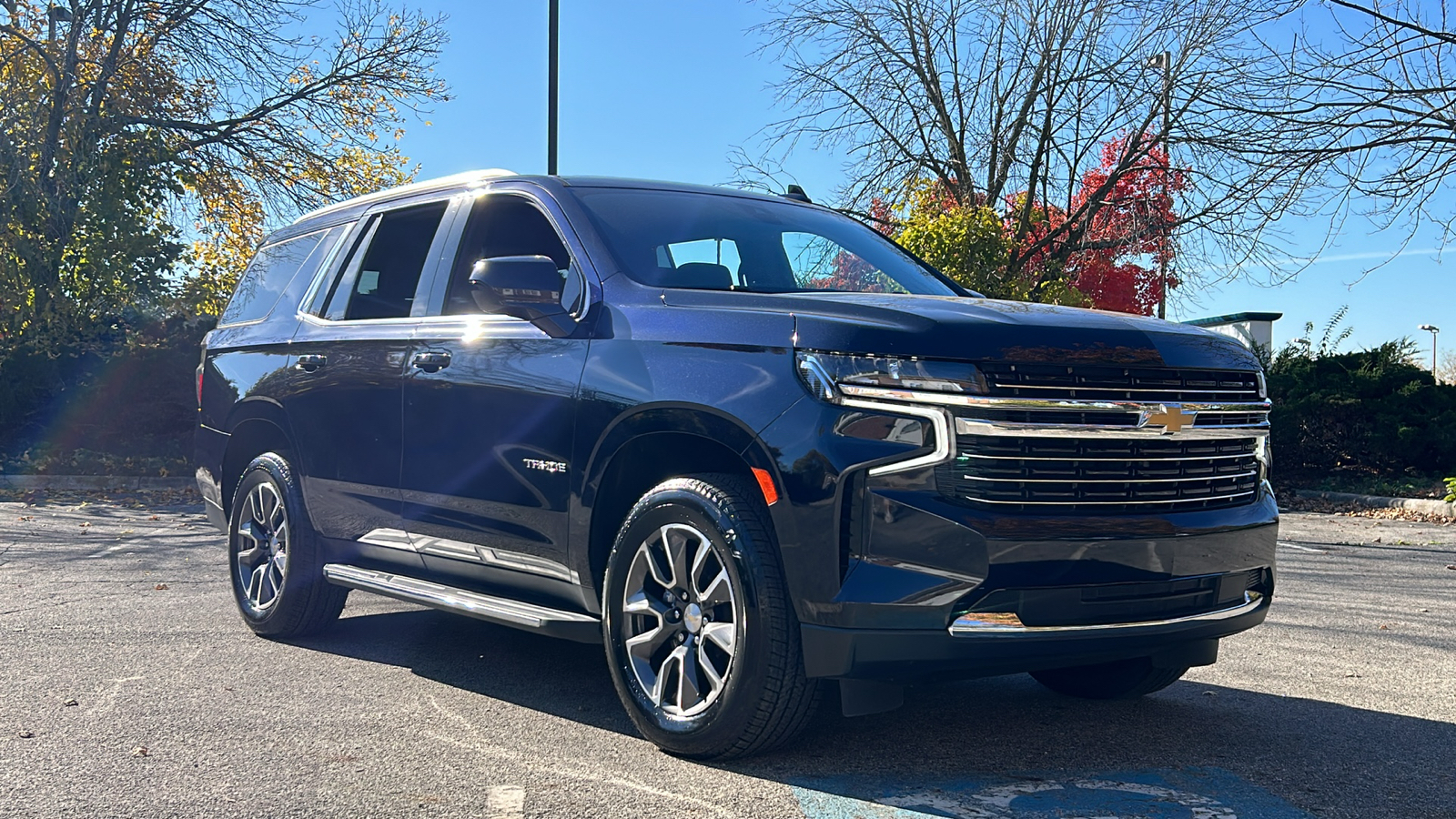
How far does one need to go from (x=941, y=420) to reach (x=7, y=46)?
19731 mm

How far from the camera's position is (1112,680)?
198 inches

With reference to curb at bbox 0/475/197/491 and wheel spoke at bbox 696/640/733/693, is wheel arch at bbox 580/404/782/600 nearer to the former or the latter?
wheel spoke at bbox 696/640/733/693

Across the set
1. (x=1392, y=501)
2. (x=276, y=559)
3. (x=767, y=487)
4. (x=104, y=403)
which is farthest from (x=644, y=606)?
(x=104, y=403)

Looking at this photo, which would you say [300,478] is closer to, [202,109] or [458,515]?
[458,515]

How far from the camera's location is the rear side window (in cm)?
669

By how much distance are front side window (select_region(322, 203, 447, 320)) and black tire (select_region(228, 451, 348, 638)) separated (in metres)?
0.84

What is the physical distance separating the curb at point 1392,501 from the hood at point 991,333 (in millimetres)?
11214

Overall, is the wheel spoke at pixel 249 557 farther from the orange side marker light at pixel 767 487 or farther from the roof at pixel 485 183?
the orange side marker light at pixel 767 487

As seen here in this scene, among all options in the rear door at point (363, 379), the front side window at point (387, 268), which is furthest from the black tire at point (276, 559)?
the front side window at point (387, 268)

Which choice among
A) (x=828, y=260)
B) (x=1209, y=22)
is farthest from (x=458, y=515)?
(x=1209, y=22)

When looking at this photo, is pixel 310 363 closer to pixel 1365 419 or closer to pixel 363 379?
pixel 363 379

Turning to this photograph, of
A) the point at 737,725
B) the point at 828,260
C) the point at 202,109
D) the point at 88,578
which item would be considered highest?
the point at 202,109

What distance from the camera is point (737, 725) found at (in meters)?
4.00

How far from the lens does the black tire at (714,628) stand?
3.94 metres
